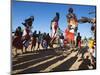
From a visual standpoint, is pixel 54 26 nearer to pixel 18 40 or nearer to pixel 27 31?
pixel 27 31

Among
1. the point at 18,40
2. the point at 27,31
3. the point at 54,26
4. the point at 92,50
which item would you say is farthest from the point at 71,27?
the point at 18,40

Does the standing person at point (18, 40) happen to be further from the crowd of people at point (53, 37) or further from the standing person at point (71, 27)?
the standing person at point (71, 27)

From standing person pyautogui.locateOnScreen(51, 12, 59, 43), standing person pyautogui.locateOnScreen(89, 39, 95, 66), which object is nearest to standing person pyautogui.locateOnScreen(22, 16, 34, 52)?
standing person pyautogui.locateOnScreen(51, 12, 59, 43)

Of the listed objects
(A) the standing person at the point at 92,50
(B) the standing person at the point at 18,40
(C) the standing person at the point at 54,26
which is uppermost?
(C) the standing person at the point at 54,26

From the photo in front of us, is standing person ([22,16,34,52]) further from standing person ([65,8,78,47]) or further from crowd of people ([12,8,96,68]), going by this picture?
standing person ([65,8,78,47])

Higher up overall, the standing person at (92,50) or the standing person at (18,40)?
the standing person at (18,40)

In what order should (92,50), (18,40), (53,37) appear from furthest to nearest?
(92,50) < (53,37) < (18,40)

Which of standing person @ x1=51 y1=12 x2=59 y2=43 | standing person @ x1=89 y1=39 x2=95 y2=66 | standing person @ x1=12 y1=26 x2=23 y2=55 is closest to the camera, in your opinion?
standing person @ x1=12 y1=26 x2=23 y2=55

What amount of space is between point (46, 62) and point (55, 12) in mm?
564

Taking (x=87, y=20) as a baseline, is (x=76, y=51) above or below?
below

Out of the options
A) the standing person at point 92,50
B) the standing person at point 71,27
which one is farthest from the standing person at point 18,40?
the standing person at point 92,50

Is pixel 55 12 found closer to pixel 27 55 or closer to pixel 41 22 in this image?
pixel 41 22
